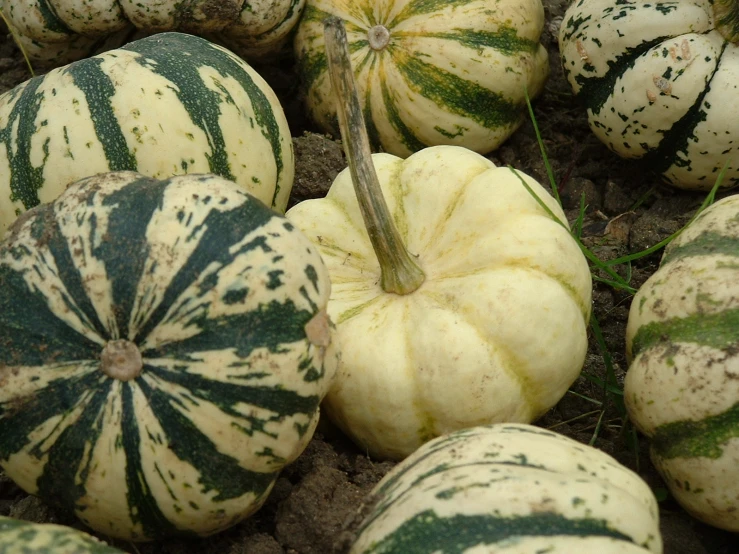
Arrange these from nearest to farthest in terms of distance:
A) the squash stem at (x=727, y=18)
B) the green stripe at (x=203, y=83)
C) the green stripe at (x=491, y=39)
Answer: the green stripe at (x=203, y=83) → the squash stem at (x=727, y=18) → the green stripe at (x=491, y=39)

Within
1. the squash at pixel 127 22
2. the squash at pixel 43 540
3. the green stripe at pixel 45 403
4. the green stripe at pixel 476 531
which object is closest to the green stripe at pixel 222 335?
the green stripe at pixel 45 403

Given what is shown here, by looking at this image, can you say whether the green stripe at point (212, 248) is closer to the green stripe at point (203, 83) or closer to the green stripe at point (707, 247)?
the green stripe at point (203, 83)

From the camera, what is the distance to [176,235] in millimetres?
2207

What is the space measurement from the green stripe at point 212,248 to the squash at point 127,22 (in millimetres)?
1383

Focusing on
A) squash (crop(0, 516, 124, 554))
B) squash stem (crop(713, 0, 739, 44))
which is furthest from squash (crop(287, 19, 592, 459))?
squash stem (crop(713, 0, 739, 44))

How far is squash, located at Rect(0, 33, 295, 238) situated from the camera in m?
2.74

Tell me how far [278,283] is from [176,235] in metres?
0.26

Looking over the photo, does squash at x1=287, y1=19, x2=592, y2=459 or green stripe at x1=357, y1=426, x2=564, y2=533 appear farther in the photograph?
squash at x1=287, y1=19, x2=592, y2=459

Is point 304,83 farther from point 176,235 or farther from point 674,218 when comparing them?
point 176,235

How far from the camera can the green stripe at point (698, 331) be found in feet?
7.77

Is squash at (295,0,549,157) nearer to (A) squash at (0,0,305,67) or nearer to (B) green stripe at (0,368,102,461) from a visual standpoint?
(A) squash at (0,0,305,67)

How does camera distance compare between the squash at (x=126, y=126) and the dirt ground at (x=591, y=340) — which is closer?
the dirt ground at (x=591, y=340)

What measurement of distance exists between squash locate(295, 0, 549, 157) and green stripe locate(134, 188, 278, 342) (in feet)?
4.91

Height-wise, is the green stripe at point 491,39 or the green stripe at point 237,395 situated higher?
the green stripe at point 491,39
